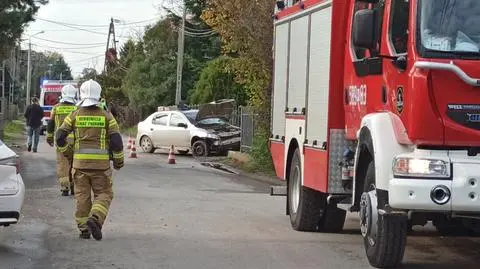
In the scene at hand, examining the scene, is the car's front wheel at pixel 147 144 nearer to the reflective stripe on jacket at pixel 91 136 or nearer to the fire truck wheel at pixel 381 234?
the reflective stripe on jacket at pixel 91 136

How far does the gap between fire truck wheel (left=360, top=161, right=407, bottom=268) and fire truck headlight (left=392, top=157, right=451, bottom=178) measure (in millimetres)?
637

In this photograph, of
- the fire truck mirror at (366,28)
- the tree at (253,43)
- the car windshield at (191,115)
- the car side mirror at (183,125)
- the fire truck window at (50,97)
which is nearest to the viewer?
the fire truck mirror at (366,28)

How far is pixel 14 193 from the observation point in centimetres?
816

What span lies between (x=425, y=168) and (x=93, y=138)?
4.19 meters

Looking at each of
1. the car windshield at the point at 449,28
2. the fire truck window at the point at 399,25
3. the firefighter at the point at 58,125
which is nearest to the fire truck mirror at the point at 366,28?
the fire truck window at the point at 399,25

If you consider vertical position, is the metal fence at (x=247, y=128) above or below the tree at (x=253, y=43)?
below

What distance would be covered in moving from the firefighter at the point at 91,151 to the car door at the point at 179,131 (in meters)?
17.0

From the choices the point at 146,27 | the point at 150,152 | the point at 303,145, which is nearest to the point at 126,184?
the point at 303,145

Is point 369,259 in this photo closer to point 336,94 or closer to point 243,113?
point 336,94

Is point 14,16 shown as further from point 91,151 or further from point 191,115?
point 91,151

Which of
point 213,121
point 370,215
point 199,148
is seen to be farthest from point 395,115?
point 213,121

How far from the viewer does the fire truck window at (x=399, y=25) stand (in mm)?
6805

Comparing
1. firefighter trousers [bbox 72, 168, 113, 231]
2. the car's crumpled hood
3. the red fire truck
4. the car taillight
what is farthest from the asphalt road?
the car's crumpled hood

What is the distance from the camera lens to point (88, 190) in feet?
30.2
